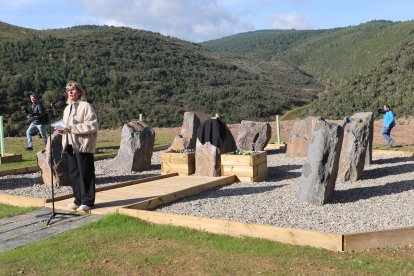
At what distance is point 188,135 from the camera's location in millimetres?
14078

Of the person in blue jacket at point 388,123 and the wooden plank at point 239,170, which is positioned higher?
the person in blue jacket at point 388,123

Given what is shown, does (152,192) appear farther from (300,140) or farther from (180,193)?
(300,140)

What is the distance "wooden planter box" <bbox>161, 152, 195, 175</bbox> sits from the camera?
10.6 metres

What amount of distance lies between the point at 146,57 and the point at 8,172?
1616 inches

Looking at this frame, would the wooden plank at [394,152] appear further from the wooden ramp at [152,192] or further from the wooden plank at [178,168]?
the wooden plank at [178,168]

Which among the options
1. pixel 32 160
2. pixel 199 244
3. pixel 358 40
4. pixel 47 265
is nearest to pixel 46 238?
pixel 47 265

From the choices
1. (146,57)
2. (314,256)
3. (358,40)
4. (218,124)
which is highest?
(358,40)

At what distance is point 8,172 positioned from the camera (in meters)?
11.3

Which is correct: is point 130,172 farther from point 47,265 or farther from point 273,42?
point 273,42

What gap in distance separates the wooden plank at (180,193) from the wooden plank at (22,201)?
1650mm

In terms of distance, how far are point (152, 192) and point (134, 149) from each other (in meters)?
3.04

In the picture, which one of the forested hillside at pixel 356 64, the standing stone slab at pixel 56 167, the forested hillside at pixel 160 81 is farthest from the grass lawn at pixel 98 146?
the forested hillside at pixel 356 64

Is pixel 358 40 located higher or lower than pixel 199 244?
higher

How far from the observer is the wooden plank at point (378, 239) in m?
5.31
